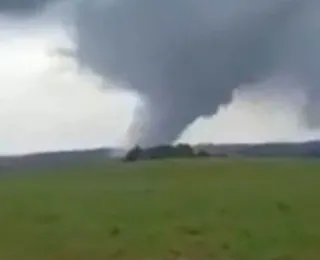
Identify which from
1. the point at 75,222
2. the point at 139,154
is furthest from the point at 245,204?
the point at 139,154

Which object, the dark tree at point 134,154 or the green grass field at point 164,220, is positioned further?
the dark tree at point 134,154

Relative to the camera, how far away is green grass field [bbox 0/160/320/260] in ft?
94.6

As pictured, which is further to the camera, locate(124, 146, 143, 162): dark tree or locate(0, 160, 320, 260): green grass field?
locate(124, 146, 143, 162): dark tree

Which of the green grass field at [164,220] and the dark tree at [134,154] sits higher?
the dark tree at [134,154]

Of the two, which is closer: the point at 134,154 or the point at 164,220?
the point at 164,220

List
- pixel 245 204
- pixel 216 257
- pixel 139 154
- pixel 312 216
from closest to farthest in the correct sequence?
pixel 216 257 → pixel 312 216 → pixel 245 204 → pixel 139 154

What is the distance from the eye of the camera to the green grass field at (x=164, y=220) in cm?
2883

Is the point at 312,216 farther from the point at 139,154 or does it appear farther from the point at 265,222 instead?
the point at 139,154

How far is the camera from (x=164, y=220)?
35.2 metres

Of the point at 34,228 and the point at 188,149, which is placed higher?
the point at 188,149

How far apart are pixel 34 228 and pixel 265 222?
9518mm

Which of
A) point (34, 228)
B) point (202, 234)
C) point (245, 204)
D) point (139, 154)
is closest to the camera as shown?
point (202, 234)

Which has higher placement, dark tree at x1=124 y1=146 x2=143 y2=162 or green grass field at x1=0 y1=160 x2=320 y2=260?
dark tree at x1=124 y1=146 x2=143 y2=162

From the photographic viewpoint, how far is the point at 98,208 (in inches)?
1588
